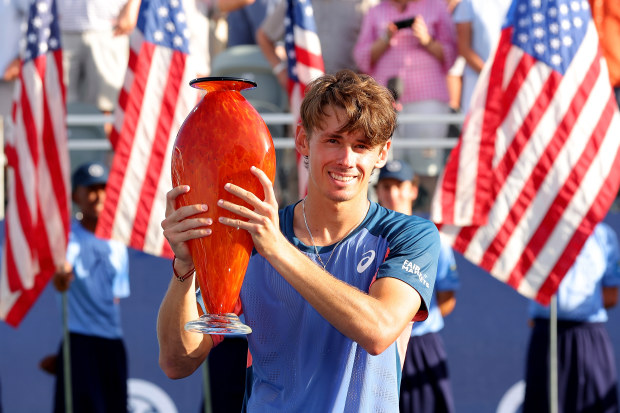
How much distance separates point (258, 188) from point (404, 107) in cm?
453

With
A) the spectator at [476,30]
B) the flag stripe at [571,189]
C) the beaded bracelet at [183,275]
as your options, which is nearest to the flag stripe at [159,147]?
the spectator at [476,30]

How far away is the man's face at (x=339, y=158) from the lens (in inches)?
90.3

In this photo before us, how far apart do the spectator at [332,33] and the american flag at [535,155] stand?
1.41 m

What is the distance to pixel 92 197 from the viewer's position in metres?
6.05

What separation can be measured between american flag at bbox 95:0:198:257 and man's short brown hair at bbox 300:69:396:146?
3299 millimetres

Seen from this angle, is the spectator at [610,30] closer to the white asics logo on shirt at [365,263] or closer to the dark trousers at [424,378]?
the dark trousers at [424,378]

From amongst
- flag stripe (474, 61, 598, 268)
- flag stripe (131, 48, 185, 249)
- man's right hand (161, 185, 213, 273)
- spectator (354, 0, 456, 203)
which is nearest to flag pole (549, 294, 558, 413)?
flag stripe (474, 61, 598, 268)

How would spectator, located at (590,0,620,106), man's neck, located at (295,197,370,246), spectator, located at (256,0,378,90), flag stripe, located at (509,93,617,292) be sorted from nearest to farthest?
man's neck, located at (295,197,370,246) < flag stripe, located at (509,93,617,292) < spectator, located at (590,0,620,106) < spectator, located at (256,0,378,90)

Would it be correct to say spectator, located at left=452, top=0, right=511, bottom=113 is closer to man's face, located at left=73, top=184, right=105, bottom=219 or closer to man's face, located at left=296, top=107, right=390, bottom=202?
man's face, located at left=73, top=184, right=105, bottom=219

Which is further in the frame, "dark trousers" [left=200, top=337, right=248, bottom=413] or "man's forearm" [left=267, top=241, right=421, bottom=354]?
"dark trousers" [left=200, top=337, right=248, bottom=413]

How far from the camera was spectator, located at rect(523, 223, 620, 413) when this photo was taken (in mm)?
6016

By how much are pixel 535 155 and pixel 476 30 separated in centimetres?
140

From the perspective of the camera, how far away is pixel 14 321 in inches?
226

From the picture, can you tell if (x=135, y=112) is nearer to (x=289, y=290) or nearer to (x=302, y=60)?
(x=302, y=60)
